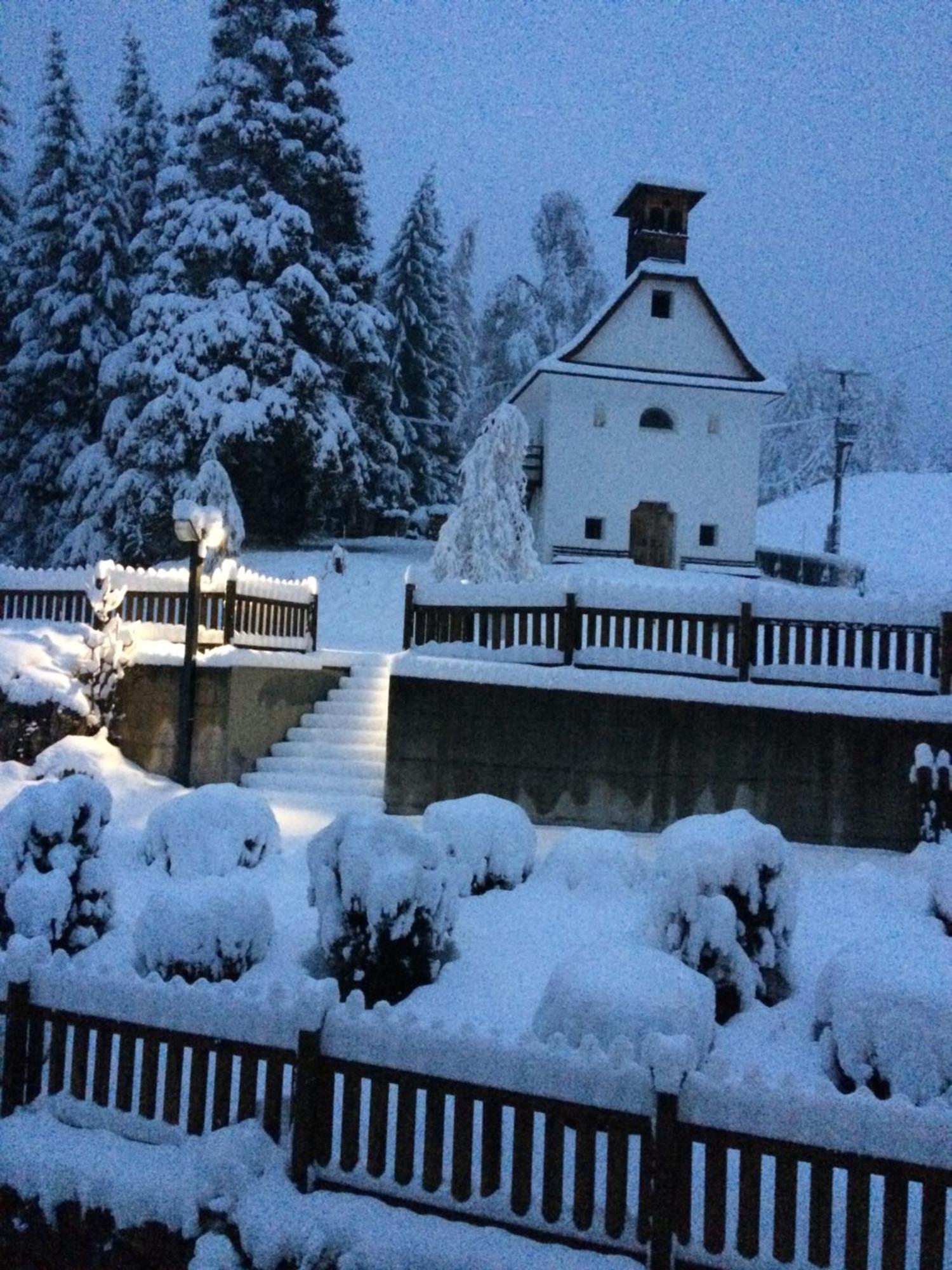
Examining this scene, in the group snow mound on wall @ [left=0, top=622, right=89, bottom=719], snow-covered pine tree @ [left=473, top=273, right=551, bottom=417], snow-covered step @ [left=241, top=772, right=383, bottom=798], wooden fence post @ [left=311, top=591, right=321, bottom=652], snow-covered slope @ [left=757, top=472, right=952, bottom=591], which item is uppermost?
snow-covered pine tree @ [left=473, top=273, right=551, bottom=417]

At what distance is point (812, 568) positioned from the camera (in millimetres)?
33406

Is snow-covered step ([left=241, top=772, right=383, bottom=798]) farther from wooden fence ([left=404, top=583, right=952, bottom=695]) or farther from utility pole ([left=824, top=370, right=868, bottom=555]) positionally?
utility pole ([left=824, top=370, right=868, bottom=555])

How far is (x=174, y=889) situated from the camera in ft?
20.8

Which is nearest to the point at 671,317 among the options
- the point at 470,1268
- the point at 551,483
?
the point at 551,483

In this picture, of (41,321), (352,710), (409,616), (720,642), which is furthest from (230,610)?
(41,321)

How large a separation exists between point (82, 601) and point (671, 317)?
2196 cm

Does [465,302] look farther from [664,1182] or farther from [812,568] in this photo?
[664,1182]

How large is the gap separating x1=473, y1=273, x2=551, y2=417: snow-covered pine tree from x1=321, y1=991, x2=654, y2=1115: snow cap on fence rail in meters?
40.3

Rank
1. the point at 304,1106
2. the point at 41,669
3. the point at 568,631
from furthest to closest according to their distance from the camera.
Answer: the point at 41,669 → the point at 568,631 → the point at 304,1106

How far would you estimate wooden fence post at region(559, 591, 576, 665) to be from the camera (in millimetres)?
12047

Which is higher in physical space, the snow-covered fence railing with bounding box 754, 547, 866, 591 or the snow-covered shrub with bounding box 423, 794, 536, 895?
the snow-covered fence railing with bounding box 754, 547, 866, 591

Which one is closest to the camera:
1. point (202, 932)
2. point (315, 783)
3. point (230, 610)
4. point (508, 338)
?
point (202, 932)

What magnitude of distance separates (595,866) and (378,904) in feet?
10.4

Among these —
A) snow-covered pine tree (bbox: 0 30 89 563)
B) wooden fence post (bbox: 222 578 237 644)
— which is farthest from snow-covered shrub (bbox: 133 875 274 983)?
snow-covered pine tree (bbox: 0 30 89 563)
